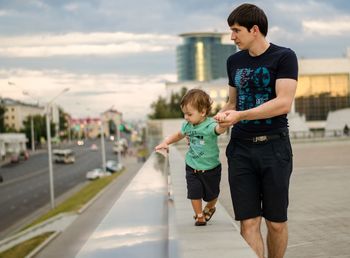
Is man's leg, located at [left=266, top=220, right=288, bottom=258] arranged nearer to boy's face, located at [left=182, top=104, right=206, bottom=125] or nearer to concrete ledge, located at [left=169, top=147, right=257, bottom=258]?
concrete ledge, located at [left=169, top=147, right=257, bottom=258]

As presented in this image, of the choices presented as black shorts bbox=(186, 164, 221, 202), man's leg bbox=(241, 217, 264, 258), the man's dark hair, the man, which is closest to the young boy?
black shorts bbox=(186, 164, 221, 202)

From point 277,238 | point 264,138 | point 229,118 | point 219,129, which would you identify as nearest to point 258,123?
point 264,138

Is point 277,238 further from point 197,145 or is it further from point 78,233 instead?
point 78,233

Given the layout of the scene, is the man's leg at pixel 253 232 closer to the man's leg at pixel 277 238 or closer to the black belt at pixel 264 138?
the man's leg at pixel 277 238

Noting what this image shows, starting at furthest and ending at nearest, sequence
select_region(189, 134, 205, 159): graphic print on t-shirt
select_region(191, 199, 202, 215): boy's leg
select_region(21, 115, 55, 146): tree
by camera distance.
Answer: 1. select_region(21, 115, 55, 146): tree
2. select_region(191, 199, 202, 215): boy's leg
3. select_region(189, 134, 205, 159): graphic print on t-shirt

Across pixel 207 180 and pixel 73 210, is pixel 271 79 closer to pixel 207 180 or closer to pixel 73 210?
pixel 207 180

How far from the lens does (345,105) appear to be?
102812mm

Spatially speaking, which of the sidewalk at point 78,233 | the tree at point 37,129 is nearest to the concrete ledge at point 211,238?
the sidewalk at point 78,233

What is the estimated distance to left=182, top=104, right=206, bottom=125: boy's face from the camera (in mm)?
4555

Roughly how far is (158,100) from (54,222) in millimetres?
72620

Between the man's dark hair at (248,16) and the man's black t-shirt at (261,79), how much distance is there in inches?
8.2

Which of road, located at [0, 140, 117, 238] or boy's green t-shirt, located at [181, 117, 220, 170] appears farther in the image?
road, located at [0, 140, 117, 238]

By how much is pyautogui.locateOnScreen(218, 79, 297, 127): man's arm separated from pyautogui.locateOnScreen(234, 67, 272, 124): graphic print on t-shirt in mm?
101

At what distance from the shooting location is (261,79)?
4020 millimetres
